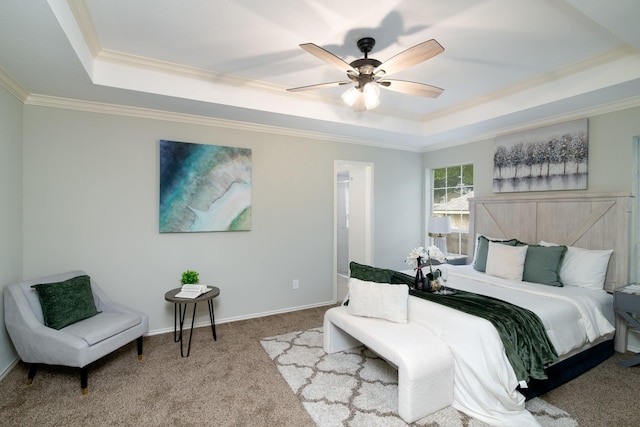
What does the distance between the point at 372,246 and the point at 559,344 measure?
2.71m

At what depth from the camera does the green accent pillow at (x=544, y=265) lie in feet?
9.96

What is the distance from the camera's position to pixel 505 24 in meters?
2.19

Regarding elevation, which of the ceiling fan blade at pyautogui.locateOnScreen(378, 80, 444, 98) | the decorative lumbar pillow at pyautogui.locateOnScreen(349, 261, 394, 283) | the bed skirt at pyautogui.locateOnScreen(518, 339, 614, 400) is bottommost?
the bed skirt at pyautogui.locateOnScreen(518, 339, 614, 400)

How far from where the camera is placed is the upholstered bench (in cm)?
194

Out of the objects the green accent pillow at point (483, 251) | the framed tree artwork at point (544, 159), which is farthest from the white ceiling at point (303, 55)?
the green accent pillow at point (483, 251)

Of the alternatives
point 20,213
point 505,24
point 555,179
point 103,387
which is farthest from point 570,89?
point 20,213

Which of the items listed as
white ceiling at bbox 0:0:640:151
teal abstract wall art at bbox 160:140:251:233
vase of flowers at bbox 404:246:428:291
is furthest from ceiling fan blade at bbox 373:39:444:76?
teal abstract wall art at bbox 160:140:251:233

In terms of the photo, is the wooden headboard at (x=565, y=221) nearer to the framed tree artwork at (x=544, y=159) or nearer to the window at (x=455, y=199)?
the framed tree artwork at (x=544, y=159)

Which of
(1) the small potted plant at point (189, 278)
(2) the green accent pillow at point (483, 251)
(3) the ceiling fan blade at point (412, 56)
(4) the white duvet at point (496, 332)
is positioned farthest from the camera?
(2) the green accent pillow at point (483, 251)

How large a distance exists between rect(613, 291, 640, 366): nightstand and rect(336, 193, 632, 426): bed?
79 mm

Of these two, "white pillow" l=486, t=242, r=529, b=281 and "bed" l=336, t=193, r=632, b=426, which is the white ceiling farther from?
"white pillow" l=486, t=242, r=529, b=281

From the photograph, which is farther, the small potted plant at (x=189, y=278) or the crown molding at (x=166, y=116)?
the small potted plant at (x=189, y=278)

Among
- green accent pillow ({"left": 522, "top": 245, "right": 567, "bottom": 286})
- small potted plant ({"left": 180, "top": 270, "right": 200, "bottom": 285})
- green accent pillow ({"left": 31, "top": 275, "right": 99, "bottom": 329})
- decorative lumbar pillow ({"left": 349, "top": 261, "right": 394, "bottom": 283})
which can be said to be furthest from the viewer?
small potted plant ({"left": 180, "top": 270, "right": 200, "bottom": 285})

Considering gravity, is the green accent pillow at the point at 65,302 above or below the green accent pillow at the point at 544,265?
below
